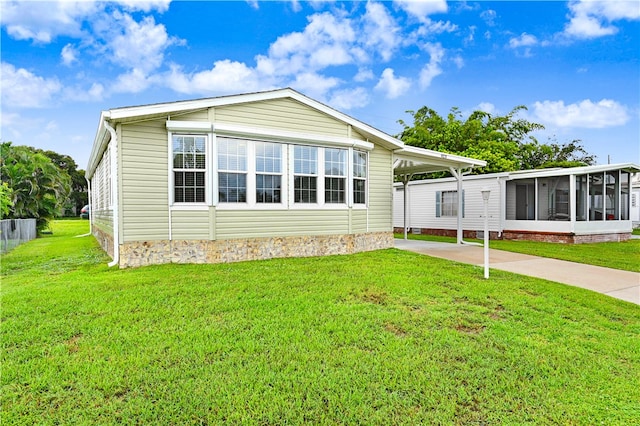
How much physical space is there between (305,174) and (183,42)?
371 inches

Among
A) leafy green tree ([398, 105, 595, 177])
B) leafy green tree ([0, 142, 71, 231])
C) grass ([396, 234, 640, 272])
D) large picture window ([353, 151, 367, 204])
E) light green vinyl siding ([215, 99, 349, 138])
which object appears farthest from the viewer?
leafy green tree ([398, 105, 595, 177])

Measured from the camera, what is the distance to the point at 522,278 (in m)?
7.05

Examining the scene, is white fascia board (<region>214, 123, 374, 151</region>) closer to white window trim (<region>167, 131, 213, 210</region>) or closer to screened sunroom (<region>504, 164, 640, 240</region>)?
white window trim (<region>167, 131, 213, 210</region>)

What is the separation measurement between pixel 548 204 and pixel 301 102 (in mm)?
11182

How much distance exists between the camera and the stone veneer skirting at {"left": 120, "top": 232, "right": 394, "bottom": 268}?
7.47 metres

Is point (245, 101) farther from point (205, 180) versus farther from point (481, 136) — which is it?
point (481, 136)

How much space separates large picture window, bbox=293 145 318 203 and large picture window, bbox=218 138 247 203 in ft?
4.37

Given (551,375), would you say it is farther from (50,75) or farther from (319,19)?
(50,75)

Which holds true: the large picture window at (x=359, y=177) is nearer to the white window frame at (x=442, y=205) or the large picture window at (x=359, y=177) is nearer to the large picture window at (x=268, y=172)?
the large picture window at (x=268, y=172)

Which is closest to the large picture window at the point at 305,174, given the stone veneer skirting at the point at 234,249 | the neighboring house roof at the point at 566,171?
the stone veneer skirting at the point at 234,249

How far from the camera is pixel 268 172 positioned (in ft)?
27.9

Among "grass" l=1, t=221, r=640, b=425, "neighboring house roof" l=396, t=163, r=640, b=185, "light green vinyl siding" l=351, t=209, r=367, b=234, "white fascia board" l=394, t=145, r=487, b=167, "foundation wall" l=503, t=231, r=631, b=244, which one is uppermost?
"white fascia board" l=394, t=145, r=487, b=167

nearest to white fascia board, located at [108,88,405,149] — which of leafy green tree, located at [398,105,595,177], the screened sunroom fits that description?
the screened sunroom

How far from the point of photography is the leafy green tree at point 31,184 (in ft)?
52.6
